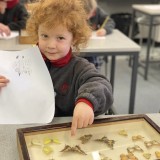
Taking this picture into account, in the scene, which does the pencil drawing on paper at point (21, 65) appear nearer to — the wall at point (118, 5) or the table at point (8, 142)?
the table at point (8, 142)

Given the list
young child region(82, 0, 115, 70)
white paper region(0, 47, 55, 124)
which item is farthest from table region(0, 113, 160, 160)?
young child region(82, 0, 115, 70)

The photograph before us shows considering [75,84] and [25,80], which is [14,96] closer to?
[25,80]

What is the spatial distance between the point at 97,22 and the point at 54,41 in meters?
1.53

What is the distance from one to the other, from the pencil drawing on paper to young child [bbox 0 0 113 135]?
0.15 feet

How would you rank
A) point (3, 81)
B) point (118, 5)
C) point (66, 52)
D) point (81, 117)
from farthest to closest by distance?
point (118, 5)
point (66, 52)
point (3, 81)
point (81, 117)

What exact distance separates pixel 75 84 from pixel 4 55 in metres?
0.24

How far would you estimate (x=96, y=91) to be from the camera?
77cm

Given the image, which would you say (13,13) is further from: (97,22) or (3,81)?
(3,81)

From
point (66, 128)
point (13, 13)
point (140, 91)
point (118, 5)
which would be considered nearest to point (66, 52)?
point (66, 128)

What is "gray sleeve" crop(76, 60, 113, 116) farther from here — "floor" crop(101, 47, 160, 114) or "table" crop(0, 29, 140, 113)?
"floor" crop(101, 47, 160, 114)

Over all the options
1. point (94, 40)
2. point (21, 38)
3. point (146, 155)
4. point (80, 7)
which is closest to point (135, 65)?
point (94, 40)

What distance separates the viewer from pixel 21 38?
68.7 inches

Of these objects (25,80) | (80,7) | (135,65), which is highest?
(80,7)

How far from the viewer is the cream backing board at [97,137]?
0.65 meters
